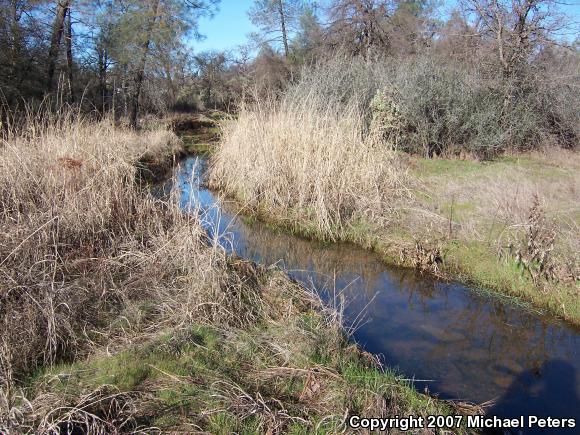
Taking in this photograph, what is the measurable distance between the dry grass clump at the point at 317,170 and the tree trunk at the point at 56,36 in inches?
304

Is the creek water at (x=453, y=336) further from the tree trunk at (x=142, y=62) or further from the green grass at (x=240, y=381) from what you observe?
the tree trunk at (x=142, y=62)

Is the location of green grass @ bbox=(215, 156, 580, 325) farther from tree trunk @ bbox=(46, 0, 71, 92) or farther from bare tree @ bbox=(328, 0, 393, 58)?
bare tree @ bbox=(328, 0, 393, 58)

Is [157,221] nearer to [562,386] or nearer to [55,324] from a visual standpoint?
[55,324]

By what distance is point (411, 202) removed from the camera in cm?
691

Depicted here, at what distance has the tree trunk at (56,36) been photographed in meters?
12.4

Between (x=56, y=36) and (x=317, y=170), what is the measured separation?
34.2ft

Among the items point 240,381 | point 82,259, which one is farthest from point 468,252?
point 82,259

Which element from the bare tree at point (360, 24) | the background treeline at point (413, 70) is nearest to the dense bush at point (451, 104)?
the background treeline at point (413, 70)

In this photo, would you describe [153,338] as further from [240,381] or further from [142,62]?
[142,62]

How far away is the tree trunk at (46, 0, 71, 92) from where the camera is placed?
1235 cm

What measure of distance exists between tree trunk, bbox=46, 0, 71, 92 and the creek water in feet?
32.8

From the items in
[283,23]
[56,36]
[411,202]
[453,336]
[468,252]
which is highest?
[283,23]

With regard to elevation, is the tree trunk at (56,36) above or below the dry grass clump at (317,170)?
above


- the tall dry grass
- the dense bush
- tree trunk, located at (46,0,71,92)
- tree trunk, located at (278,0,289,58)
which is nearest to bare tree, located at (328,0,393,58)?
tree trunk, located at (278,0,289,58)
